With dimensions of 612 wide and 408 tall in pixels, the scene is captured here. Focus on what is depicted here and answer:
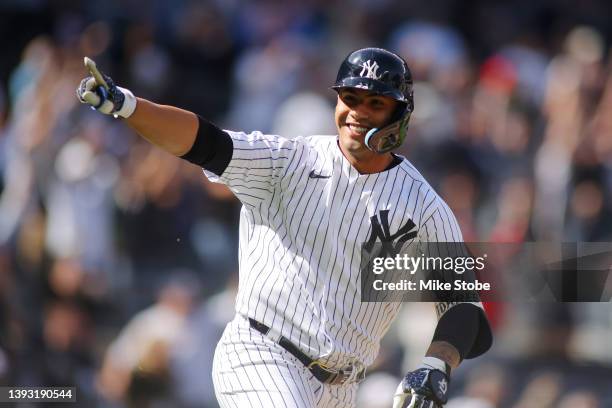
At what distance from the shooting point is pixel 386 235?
4.35 metres

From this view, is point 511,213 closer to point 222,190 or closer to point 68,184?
point 222,190

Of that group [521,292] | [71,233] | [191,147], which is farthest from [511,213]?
[191,147]

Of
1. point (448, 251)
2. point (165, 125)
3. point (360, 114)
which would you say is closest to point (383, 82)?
point (360, 114)

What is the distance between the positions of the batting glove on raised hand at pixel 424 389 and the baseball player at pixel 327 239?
0.02 metres

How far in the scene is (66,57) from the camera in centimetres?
900

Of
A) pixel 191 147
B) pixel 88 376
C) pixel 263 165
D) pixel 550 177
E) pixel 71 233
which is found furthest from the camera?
pixel 550 177

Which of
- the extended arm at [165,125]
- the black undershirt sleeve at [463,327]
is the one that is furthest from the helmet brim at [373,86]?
the black undershirt sleeve at [463,327]

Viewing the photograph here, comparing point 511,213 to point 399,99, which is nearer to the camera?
Answer: point 399,99

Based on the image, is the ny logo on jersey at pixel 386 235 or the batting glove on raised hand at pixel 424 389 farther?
the ny logo on jersey at pixel 386 235

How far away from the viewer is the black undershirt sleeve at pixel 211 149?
3.97 m

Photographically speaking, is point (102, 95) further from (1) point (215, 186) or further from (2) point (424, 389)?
(1) point (215, 186)

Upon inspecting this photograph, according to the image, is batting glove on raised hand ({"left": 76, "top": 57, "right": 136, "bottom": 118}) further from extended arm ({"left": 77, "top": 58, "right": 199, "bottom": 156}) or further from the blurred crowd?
the blurred crowd

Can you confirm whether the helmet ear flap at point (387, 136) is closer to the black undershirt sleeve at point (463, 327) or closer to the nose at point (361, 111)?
the nose at point (361, 111)

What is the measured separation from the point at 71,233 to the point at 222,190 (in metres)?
1.14
